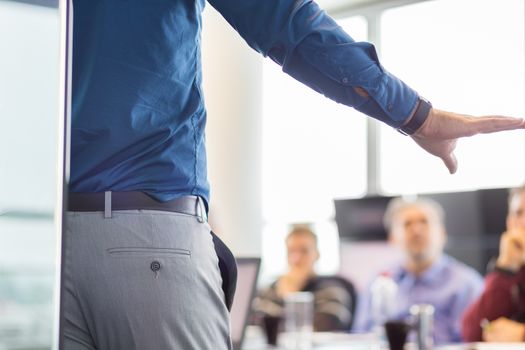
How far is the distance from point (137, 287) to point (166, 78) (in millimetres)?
281

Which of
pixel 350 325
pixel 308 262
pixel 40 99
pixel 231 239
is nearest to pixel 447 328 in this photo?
pixel 350 325

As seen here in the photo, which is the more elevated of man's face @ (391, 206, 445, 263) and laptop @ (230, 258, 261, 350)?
man's face @ (391, 206, 445, 263)

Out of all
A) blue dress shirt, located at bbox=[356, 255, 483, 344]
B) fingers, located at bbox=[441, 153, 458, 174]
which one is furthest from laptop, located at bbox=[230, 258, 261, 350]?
blue dress shirt, located at bbox=[356, 255, 483, 344]

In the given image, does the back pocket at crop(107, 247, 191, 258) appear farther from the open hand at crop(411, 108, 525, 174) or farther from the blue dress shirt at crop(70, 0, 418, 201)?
the open hand at crop(411, 108, 525, 174)

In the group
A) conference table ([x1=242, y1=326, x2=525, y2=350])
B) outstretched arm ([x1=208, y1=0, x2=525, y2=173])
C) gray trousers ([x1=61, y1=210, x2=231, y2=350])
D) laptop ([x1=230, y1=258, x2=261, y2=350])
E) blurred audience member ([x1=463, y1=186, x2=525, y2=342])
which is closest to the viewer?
gray trousers ([x1=61, y1=210, x2=231, y2=350])

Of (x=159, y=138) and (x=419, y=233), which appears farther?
(x=419, y=233)

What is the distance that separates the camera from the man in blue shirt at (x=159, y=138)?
1036mm

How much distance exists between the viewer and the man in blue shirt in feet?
3.40

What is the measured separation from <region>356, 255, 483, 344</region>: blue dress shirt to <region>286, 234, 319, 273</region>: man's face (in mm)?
500

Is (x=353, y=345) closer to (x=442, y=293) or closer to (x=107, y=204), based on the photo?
(x=107, y=204)

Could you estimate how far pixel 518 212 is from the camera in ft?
16.0

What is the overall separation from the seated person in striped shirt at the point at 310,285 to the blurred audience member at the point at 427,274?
0.15 m

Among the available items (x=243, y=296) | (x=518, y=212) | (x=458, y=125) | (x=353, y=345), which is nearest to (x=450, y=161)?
(x=458, y=125)

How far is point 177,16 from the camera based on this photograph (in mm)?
1144
